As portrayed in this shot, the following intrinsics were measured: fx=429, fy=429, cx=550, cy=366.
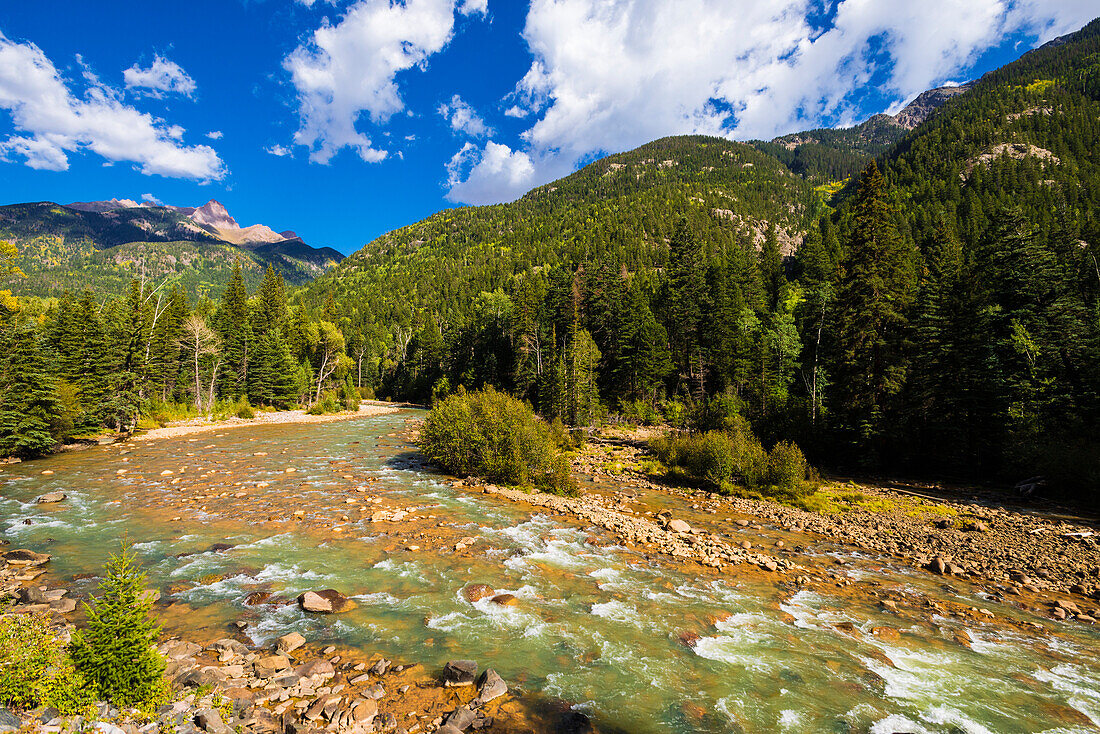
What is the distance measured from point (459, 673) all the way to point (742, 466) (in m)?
18.9

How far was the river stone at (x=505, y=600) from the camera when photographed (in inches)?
404

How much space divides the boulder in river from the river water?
0.28 m

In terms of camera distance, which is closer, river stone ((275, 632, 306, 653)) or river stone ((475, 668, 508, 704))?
river stone ((475, 668, 508, 704))

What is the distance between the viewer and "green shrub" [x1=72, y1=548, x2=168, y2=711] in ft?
17.4

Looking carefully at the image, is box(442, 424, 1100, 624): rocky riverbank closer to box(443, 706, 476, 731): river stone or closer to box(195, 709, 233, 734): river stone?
box(443, 706, 476, 731): river stone

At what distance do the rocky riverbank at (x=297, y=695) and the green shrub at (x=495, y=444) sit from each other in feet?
45.1

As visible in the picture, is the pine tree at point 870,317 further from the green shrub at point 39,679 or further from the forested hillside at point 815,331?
the green shrub at point 39,679

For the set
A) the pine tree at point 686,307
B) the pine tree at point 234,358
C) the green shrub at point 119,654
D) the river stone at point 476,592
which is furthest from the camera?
the pine tree at point 234,358

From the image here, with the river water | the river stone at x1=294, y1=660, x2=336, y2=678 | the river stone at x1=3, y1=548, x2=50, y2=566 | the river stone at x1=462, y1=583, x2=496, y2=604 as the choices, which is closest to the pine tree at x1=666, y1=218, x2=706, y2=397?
the river water

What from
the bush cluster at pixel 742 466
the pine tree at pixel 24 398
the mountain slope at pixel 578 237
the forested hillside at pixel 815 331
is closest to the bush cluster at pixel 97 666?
the bush cluster at pixel 742 466

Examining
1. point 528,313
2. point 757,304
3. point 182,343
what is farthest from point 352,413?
point 757,304

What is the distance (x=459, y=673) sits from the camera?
736 centimetres

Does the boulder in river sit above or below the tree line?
below

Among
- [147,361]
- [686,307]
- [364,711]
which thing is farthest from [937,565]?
[147,361]
